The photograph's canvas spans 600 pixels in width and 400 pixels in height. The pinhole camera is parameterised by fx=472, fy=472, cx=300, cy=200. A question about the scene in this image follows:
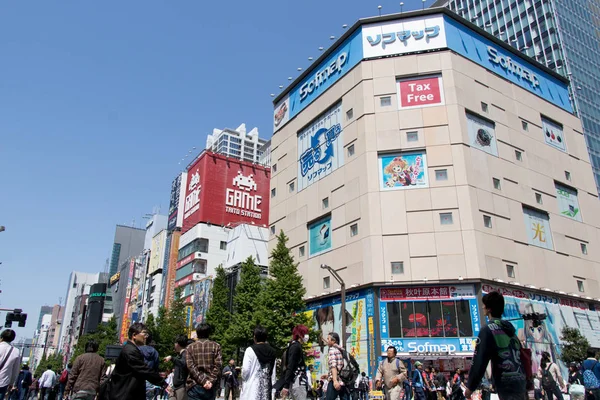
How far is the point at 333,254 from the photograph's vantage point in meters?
32.1

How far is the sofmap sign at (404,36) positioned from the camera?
33312 millimetres

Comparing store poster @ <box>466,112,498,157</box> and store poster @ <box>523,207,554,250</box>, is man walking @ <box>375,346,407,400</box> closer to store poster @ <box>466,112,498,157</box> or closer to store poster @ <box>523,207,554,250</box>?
store poster @ <box>466,112,498,157</box>

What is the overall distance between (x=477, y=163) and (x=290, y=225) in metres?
14.8

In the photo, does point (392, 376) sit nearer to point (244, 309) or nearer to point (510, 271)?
point (244, 309)

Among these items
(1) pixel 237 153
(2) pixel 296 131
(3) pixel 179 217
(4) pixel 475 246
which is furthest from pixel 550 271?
(1) pixel 237 153

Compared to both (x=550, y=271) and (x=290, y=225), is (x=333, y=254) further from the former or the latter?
(x=550, y=271)

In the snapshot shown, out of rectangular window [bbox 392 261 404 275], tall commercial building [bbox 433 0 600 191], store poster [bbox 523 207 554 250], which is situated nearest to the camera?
rectangular window [bbox 392 261 404 275]

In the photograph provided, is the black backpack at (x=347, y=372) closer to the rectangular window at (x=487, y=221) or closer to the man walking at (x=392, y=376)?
the man walking at (x=392, y=376)

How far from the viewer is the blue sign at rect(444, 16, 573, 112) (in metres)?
33.9

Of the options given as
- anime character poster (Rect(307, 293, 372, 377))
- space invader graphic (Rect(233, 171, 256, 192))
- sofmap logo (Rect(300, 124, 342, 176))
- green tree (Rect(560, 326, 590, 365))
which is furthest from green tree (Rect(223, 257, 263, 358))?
space invader graphic (Rect(233, 171, 256, 192))

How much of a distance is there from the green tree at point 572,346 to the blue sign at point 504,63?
1880 centimetres

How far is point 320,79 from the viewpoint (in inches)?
1515

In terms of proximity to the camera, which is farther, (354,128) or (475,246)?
(354,128)

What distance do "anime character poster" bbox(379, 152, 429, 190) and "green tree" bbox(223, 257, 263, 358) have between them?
10240 mm
